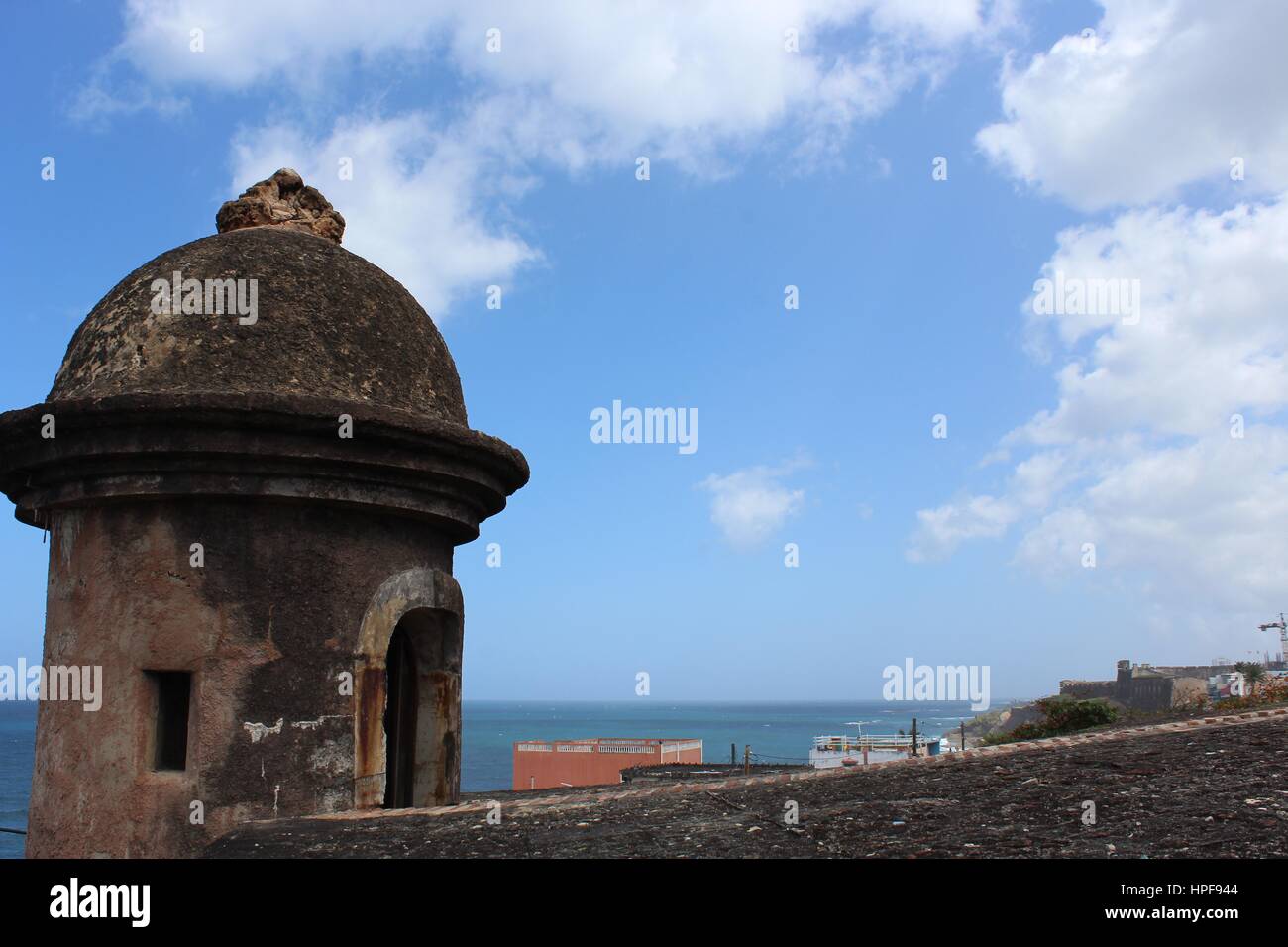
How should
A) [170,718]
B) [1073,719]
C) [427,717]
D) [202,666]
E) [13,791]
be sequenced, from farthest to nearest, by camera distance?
[13,791] → [1073,719] → [427,717] → [170,718] → [202,666]

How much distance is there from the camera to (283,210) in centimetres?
525

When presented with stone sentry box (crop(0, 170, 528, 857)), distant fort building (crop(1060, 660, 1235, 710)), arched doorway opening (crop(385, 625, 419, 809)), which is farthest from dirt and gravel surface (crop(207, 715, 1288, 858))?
distant fort building (crop(1060, 660, 1235, 710))

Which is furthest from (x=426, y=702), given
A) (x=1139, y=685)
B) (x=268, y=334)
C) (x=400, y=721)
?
(x=1139, y=685)

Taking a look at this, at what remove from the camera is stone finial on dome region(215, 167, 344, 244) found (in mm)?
5164

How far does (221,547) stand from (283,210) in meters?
2.03

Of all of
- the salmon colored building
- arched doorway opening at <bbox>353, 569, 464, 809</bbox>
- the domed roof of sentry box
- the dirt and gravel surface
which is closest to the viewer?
the dirt and gravel surface

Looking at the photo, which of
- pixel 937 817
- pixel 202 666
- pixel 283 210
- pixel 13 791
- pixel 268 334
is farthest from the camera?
pixel 13 791

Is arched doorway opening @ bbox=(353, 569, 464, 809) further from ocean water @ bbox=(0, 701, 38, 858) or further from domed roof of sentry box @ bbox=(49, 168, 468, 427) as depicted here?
ocean water @ bbox=(0, 701, 38, 858)

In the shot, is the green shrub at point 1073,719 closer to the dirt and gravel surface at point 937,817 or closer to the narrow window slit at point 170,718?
the dirt and gravel surface at point 937,817

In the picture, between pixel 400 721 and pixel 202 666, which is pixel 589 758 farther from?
pixel 202 666

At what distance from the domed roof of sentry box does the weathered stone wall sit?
0.56m

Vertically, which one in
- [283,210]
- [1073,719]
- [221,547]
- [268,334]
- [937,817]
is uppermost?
[283,210]
